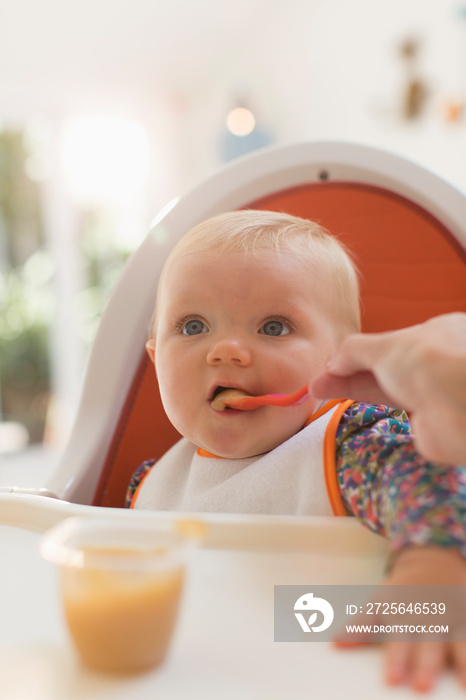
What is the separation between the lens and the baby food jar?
0.32 meters

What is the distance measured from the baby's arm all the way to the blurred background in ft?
8.47

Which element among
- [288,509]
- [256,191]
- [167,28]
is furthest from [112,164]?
[288,509]

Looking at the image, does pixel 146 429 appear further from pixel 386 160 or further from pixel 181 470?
pixel 386 160

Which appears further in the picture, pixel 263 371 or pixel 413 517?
pixel 263 371

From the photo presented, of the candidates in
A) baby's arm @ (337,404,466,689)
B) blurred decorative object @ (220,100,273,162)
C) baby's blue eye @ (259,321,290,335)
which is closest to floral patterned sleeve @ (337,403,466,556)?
baby's arm @ (337,404,466,689)

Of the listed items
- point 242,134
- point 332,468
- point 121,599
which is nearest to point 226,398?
point 332,468

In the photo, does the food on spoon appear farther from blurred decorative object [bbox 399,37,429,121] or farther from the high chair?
blurred decorative object [bbox 399,37,429,121]

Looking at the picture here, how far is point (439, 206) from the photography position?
87 cm

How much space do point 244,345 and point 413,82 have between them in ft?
7.97

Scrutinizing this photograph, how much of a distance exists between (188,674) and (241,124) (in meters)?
3.68

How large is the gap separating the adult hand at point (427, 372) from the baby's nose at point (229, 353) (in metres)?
0.15

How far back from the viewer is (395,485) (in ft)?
1.48

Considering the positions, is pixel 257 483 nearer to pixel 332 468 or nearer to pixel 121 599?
pixel 332 468

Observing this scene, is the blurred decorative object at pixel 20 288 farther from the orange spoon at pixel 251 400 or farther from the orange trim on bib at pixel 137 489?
the orange spoon at pixel 251 400
